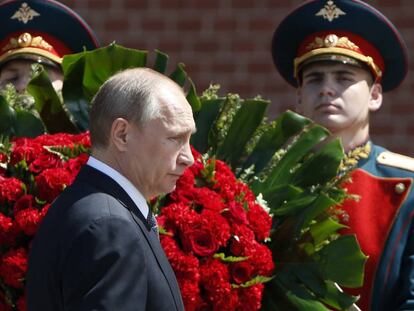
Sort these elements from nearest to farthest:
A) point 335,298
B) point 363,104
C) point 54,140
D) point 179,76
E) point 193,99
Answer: point 54,140, point 335,298, point 193,99, point 179,76, point 363,104

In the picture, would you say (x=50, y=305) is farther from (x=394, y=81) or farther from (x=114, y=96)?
(x=394, y=81)

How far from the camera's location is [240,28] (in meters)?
6.11

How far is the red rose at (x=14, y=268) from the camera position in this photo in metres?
3.32

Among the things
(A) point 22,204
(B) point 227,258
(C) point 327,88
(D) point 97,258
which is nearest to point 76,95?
(A) point 22,204

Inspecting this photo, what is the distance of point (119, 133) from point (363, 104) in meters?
1.89

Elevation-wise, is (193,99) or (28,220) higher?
(193,99)

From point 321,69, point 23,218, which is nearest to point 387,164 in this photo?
point 321,69

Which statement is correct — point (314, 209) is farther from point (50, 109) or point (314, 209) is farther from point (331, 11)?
point (331, 11)

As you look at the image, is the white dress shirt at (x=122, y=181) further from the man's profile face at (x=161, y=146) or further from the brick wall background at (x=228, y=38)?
the brick wall background at (x=228, y=38)

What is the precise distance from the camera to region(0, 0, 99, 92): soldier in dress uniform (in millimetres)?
4816

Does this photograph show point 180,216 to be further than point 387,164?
No

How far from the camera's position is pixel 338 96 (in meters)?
4.30

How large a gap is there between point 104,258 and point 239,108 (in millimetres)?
1453

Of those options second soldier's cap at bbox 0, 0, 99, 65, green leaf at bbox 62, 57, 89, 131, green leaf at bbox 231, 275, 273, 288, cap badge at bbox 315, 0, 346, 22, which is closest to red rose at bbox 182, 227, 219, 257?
green leaf at bbox 231, 275, 273, 288
